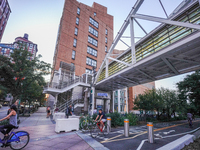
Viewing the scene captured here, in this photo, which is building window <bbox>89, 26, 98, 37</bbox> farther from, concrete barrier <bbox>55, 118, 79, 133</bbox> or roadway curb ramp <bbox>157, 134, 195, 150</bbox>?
roadway curb ramp <bbox>157, 134, 195, 150</bbox>

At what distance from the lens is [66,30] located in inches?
1155

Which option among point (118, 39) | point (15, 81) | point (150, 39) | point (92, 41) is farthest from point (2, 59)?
point (92, 41)

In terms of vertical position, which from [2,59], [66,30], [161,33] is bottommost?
[2,59]

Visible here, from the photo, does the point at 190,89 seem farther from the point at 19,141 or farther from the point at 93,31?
the point at 93,31

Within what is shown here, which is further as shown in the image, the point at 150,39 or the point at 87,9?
the point at 87,9

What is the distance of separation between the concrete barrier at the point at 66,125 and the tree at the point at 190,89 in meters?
18.2

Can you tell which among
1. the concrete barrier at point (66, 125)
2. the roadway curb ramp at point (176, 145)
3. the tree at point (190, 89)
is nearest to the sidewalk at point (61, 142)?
the concrete barrier at point (66, 125)

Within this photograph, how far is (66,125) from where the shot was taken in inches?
307

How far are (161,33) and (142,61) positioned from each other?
9.15ft

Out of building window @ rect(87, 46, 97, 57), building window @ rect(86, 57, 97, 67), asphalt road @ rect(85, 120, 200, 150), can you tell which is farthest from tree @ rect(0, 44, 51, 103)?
building window @ rect(87, 46, 97, 57)

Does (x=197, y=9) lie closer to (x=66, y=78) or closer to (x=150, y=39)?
(x=150, y=39)

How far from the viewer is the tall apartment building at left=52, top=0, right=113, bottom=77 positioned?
92.3ft

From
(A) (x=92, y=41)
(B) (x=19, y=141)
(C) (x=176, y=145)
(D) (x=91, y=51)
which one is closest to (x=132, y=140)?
(C) (x=176, y=145)

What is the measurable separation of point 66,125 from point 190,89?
20139 mm
